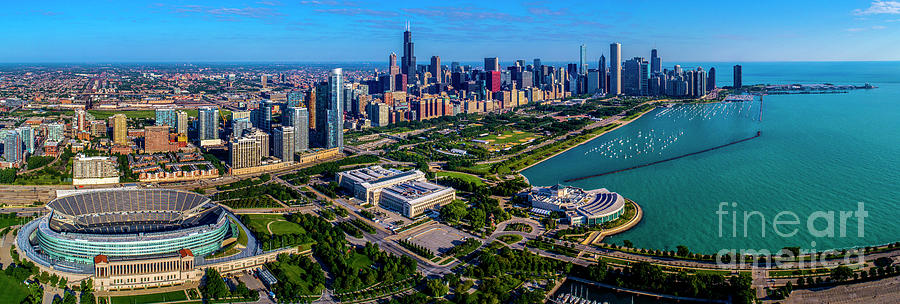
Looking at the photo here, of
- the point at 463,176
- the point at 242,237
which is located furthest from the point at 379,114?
the point at 242,237

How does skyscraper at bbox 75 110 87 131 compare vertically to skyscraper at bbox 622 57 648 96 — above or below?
below

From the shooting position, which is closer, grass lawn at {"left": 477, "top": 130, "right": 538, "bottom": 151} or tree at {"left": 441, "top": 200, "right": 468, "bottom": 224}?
tree at {"left": 441, "top": 200, "right": 468, "bottom": 224}

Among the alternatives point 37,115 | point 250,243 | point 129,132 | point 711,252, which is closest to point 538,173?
point 711,252

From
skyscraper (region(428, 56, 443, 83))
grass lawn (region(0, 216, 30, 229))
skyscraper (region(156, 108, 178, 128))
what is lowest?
grass lawn (region(0, 216, 30, 229))

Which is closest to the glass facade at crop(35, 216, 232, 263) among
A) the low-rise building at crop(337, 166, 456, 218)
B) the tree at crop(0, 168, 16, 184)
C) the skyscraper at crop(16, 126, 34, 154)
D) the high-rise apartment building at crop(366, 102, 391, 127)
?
the low-rise building at crop(337, 166, 456, 218)

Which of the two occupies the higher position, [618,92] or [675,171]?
[618,92]

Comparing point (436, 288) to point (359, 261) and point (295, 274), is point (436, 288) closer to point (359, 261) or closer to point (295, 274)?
point (359, 261)

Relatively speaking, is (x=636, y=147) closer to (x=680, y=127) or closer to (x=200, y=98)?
(x=680, y=127)

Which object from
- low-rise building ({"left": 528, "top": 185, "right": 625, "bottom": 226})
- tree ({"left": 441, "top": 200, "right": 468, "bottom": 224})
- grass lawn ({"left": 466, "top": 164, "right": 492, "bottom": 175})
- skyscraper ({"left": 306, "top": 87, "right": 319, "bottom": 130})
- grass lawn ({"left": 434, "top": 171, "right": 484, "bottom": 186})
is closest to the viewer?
low-rise building ({"left": 528, "top": 185, "right": 625, "bottom": 226})

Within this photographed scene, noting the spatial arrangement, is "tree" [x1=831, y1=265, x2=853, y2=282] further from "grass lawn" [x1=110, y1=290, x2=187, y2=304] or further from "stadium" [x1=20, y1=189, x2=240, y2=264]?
"stadium" [x1=20, y1=189, x2=240, y2=264]
